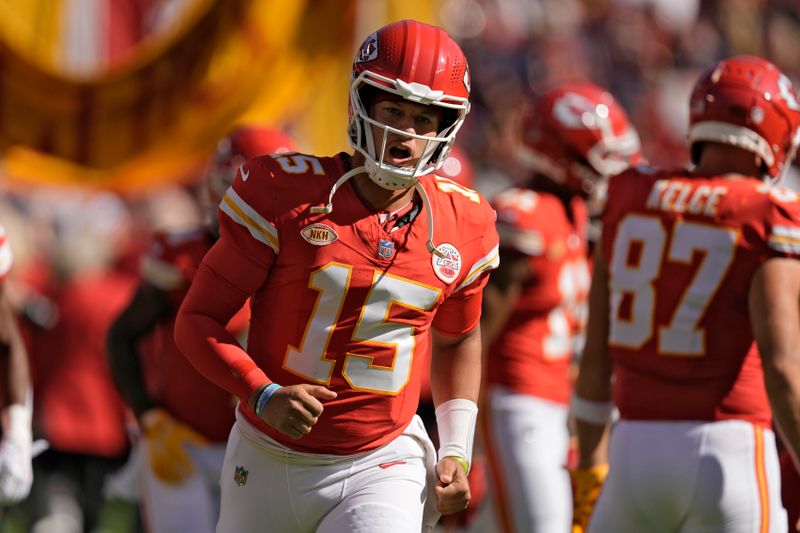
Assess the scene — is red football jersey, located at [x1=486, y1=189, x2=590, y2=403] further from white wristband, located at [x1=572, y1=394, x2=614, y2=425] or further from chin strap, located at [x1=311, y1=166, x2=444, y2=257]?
chin strap, located at [x1=311, y1=166, x2=444, y2=257]

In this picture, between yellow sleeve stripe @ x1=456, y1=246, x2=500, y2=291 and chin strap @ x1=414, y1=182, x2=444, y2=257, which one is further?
yellow sleeve stripe @ x1=456, y1=246, x2=500, y2=291

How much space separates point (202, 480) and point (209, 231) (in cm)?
89

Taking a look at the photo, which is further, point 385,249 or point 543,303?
point 543,303

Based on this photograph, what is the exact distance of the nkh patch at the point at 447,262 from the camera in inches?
144

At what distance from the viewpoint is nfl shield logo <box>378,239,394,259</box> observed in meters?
3.60

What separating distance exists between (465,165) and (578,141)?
2274 mm

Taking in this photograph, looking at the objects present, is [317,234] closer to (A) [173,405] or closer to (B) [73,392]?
(A) [173,405]

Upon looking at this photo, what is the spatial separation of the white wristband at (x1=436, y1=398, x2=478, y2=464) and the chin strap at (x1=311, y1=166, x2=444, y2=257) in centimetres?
43

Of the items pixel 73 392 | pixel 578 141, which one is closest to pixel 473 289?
pixel 578 141

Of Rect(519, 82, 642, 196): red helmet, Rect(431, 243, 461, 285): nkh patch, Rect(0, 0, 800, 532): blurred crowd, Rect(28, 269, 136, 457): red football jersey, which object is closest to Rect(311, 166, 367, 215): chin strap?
Rect(431, 243, 461, 285): nkh patch

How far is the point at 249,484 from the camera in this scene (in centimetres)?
369

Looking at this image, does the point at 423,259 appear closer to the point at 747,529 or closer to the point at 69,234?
the point at 747,529

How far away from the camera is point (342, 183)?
3.64 metres

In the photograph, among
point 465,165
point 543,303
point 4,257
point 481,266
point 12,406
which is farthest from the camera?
point 465,165
